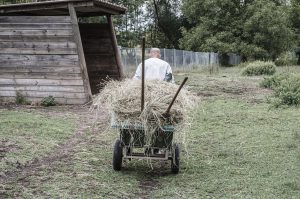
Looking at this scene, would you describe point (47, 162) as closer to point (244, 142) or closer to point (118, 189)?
point (118, 189)

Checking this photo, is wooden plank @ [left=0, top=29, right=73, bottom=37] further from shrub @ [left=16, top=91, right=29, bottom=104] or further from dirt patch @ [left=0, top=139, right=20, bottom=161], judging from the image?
dirt patch @ [left=0, top=139, right=20, bottom=161]

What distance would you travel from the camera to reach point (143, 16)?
52.4 m

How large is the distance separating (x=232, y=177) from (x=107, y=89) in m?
2.01

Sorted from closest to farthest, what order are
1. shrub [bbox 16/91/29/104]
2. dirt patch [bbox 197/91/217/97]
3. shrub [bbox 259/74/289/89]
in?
shrub [bbox 16/91/29/104] → dirt patch [bbox 197/91/217/97] → shrub [bbox 259/74/289/89]

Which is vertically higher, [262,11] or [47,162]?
[262,11]

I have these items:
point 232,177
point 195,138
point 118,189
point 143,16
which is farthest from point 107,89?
point 143,16

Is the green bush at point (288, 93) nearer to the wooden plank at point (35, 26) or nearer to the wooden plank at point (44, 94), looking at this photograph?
the wooden plank at point (44, 94)

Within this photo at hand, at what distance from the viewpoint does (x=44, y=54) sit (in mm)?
13656

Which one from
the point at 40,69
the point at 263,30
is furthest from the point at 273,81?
the point at 263,30

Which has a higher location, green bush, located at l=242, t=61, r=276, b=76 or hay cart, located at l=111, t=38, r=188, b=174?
hay cart, located at l=111, t=38, r=188, b=174

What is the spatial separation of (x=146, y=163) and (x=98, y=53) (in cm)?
877

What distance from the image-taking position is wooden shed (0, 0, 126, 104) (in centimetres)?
1345

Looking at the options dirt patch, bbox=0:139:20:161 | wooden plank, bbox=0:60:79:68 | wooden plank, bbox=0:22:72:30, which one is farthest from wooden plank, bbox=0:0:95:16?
dirt patch, bbox=0:139:20:161

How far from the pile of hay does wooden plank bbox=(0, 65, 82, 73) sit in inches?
273
